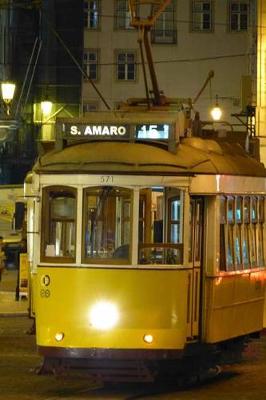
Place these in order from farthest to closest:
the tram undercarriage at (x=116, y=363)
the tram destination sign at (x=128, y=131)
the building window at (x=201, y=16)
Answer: the building window at (x=201, y=16)
the tram destination sign at (x=128, y=131)
the tram undercarriage at (x=116, y=363)

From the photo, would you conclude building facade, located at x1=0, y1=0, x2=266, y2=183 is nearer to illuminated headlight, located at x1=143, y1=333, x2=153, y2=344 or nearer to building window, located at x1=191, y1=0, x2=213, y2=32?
building window, located at x1=191, y1=0, x2=213, y2=32

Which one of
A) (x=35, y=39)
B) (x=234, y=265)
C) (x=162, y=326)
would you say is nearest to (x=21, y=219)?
(x=234, y=265)

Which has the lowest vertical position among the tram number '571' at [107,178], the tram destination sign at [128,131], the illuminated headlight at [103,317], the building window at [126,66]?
the illuminated headlight at [103,317]

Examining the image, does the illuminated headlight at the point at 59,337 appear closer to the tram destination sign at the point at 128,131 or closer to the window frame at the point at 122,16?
the tram destination sign at the point at 128,131

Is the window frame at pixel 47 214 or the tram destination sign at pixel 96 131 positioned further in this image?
the tram destination sign at pixel 96 131

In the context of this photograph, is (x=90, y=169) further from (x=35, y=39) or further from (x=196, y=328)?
(x=35, y=39)

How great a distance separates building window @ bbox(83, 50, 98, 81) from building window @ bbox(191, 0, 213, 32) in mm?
4890

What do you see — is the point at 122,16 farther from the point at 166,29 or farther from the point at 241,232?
the point at 241,232

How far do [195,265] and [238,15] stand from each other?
44073mm

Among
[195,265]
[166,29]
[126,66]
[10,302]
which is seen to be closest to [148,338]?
[195,265]

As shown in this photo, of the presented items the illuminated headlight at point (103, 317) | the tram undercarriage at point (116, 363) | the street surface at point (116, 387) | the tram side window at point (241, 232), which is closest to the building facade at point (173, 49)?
the street surface at point (116, 387)

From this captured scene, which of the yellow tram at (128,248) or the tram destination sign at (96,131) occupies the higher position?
the tram destination sign at (96,131)

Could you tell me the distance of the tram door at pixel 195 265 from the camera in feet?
42.0

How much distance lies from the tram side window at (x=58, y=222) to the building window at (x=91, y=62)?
1665 inches
